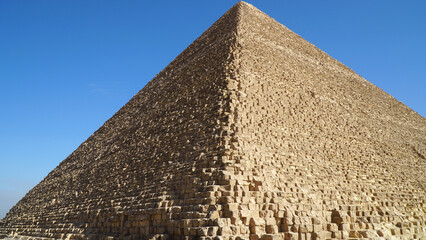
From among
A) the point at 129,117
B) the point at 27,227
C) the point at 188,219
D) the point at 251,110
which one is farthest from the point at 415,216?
the point at 27,227

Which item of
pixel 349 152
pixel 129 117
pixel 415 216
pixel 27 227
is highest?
pixel 129 117

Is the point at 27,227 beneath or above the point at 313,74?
beneath

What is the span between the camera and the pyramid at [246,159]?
751 centimetres

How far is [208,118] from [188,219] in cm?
377

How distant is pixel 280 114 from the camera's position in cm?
1150

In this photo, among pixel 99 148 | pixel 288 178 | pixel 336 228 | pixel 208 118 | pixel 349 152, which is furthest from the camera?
pixel 99 148

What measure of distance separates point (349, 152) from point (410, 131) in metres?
9.51

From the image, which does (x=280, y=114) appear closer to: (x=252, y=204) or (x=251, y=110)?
(x=251, y=110)

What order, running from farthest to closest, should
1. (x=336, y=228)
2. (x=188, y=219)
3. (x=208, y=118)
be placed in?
(x=208, y=118), (x=336, y=228), (x=188, y=219)

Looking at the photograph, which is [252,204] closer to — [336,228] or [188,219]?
[188,219]

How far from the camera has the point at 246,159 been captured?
Answer: 26.7ft

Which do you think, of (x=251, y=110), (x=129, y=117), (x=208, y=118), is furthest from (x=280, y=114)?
(x=129, y=117)

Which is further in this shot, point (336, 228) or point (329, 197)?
point (329, 197)

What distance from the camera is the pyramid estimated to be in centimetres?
751
